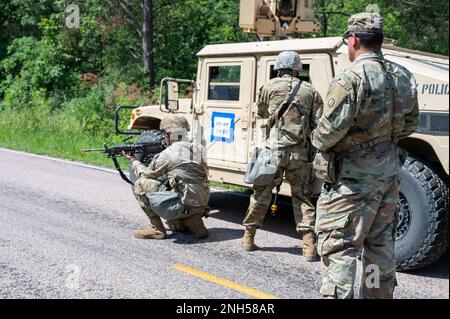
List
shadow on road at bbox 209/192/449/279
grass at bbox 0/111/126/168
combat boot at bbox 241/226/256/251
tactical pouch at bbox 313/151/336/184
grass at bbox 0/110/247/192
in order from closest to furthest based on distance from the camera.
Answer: tactical pouch at bbox 313/151/336/184, shadow on road at bbox 209/192/449/279, combat boot at bbox 241/226/256/251, grass at bbox 0/110/247/192, grass at bbox 0/111/126/168

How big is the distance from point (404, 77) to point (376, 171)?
0.63m

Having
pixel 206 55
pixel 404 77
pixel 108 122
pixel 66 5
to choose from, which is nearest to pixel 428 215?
pixel 404 77

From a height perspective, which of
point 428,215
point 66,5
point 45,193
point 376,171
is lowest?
point 45,193

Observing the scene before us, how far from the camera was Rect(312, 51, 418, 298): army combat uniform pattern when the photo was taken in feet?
11.1

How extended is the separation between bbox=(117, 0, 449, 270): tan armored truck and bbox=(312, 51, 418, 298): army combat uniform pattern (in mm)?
1396

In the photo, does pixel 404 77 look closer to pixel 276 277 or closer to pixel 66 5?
pixel 276 277

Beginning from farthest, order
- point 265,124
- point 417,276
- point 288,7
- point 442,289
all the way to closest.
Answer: point 288,7, point 265,124, point 417,276, point 442,289

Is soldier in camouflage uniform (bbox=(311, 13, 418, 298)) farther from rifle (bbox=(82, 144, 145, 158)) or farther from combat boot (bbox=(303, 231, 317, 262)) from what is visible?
rifle (bbox=(82, 144, 145, 158))

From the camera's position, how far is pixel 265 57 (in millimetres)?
6133

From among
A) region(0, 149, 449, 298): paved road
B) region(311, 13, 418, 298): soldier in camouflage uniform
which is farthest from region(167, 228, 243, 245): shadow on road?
region(311, 13, 418, 298): soldier in camouflage uniform

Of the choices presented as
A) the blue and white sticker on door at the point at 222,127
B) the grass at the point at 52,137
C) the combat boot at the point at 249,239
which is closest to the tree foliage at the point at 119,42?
the grass at the point at 52,137

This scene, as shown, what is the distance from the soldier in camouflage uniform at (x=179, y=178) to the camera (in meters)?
5.75

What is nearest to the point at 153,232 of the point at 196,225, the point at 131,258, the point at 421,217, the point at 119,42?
Answer: the point at 196,225

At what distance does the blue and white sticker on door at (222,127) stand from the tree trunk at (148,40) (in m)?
10.4
